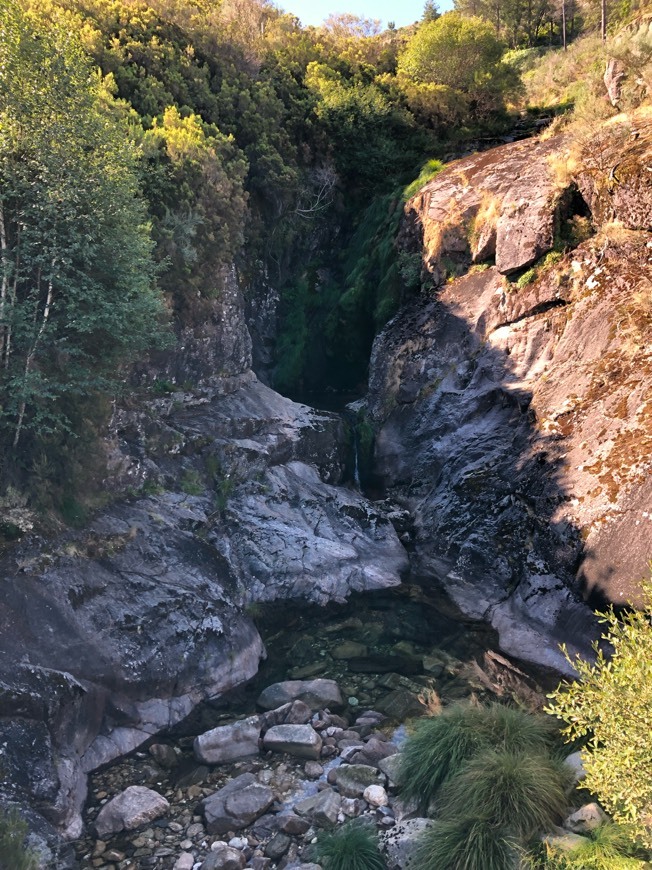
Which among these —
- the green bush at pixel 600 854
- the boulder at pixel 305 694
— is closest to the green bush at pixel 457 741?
the green bush at pixel 600 854

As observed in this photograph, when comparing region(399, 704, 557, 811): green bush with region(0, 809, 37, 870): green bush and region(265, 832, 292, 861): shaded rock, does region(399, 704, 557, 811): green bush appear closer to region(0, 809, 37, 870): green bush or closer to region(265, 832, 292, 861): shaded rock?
region(265, 832, 292, 861): shaded rock

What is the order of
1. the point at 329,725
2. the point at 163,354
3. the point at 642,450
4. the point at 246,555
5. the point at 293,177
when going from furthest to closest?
the point at 293,177, the point at 163,354, the point at 246,555, the point at 642,450, the point at 329,725

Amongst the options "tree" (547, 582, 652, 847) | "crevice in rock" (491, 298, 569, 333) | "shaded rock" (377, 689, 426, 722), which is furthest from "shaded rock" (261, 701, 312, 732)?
"crevice in rock" (491, 298, 569, 333)

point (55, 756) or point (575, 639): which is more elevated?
point (575, 639)

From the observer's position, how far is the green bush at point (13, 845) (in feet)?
25.6

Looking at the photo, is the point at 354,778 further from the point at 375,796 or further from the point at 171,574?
the point at 171,574

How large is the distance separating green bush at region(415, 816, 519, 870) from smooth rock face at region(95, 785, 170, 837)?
14.0ft

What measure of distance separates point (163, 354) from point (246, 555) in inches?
254

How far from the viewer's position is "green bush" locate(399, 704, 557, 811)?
29.6 feet

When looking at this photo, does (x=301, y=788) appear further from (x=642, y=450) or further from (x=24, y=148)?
(x=24, y=148)

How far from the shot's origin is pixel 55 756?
9.84 metres

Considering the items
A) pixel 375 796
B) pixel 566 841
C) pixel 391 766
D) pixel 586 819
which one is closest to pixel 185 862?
pixel 375 796

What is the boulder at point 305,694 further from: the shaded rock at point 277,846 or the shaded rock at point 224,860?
the shaded rock at point 224,860

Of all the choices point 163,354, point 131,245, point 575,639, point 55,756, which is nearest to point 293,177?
A: point 163,354
